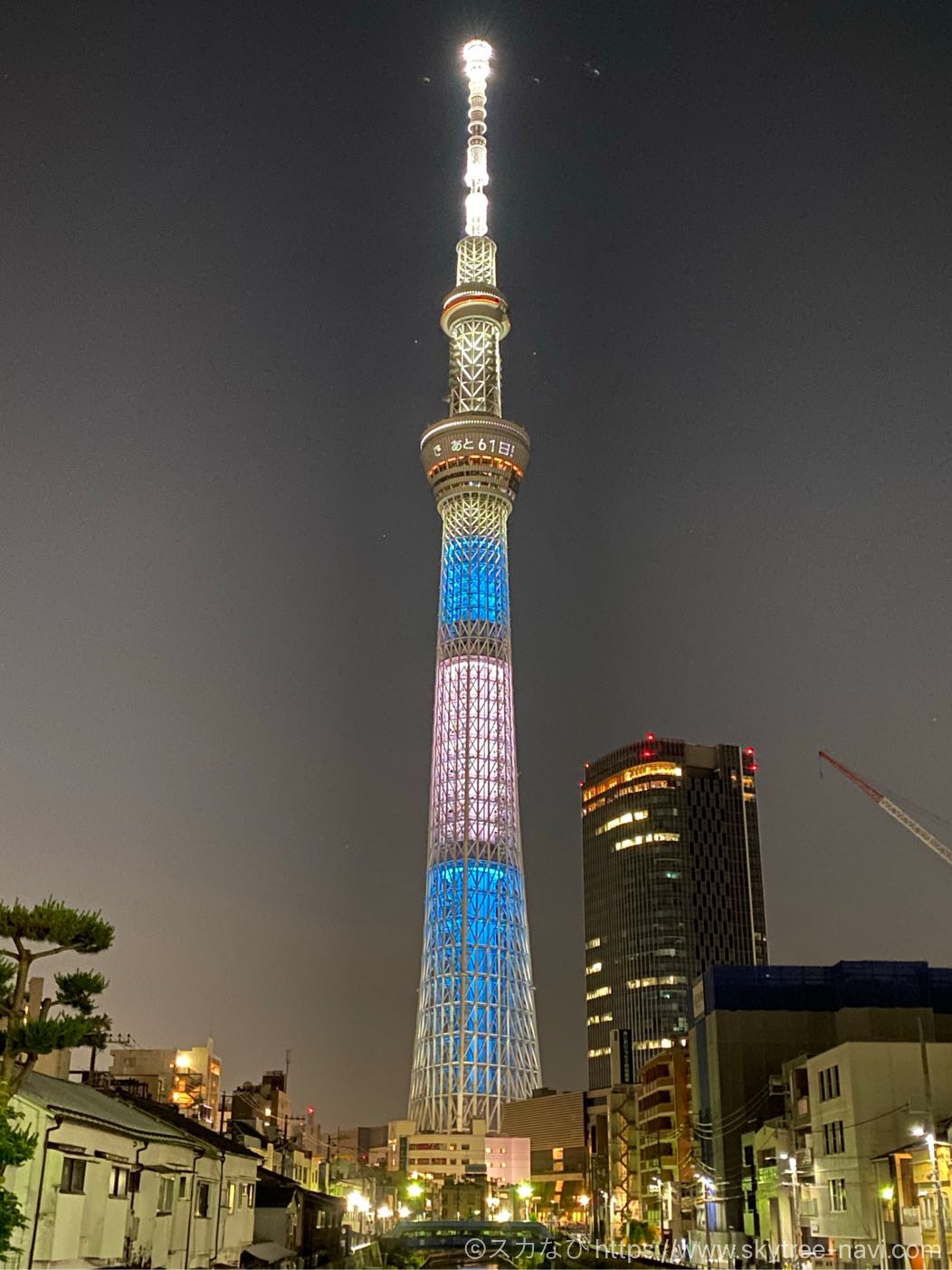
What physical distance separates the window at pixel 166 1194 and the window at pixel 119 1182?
2.72 meters

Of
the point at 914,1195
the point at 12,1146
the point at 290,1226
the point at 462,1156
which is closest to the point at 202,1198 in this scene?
the point at 290,1226

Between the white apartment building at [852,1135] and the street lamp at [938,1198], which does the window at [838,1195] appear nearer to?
the white apartment building at [852,1135]

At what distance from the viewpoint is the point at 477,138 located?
18850 centimetres

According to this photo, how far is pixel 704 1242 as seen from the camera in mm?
97438

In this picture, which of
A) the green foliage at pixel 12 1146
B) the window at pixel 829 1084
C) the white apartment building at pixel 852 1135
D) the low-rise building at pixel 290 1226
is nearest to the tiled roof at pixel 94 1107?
the green foliage at pixel 12 1146

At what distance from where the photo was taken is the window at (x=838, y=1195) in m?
70.6

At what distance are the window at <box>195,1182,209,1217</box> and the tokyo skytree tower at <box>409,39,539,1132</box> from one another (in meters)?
115

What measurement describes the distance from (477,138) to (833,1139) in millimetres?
151276

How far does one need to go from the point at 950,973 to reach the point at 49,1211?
105m

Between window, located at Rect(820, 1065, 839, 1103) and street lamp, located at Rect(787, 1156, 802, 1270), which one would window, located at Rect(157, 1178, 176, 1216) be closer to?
street lamp, located at Rect(787, 1156, 802, 1270)

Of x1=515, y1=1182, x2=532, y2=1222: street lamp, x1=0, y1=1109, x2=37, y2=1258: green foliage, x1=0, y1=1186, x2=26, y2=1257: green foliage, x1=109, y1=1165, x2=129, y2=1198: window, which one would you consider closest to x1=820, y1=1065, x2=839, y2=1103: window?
x1=109, y1=1165, x2=129, y2=1198: window

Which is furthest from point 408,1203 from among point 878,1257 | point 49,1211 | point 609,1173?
point 49,1211

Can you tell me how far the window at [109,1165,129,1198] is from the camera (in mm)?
36188

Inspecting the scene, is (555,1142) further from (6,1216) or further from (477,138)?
(6,1216)
